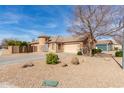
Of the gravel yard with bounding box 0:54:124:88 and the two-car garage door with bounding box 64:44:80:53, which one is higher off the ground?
the two-car garage door with bounding box 64:44:80:53

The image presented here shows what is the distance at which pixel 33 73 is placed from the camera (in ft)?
29.0

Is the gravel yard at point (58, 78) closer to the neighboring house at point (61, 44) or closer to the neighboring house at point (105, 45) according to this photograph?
the neighboring house at point (61, 44)

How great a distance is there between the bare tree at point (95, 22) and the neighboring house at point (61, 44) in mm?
1558

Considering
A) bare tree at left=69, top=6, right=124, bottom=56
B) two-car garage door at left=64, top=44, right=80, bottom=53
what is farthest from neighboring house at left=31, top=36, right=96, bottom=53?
bare tree at left=69, top=6, right=124, bottom=56

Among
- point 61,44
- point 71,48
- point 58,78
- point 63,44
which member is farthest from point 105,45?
point 58,78

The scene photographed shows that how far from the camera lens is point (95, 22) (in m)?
16.4

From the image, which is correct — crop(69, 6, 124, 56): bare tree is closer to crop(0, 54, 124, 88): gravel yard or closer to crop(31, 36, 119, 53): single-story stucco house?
crop(31, 36, 119, 53): single-story stucco house

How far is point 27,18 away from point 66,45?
7319 millimetres

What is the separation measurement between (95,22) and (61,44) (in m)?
4.08

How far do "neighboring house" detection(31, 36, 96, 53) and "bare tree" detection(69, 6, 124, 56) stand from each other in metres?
1.56

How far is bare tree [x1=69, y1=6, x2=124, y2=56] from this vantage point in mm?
15156

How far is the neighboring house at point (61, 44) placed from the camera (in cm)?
1705
